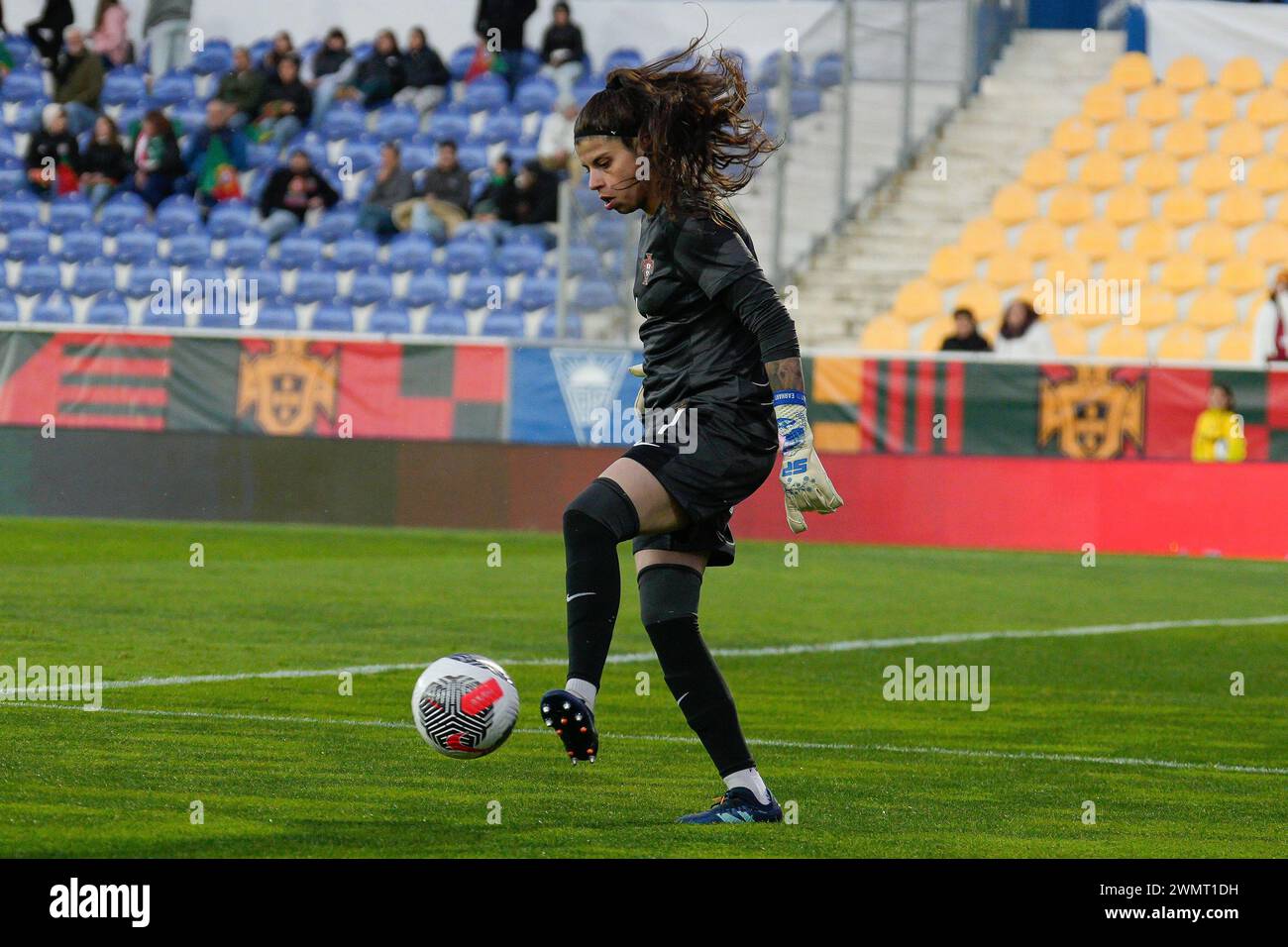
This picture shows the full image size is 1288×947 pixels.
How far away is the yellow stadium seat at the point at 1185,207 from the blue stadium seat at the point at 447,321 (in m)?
8.26

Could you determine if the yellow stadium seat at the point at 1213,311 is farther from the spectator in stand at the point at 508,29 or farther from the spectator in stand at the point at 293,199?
the spectator in stand at the point at 293,199

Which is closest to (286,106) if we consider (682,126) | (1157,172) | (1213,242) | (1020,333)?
(1020,333)

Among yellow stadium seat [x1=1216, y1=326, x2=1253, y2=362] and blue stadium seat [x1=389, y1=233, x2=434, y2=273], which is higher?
blue stadium seat [x1=389, y1=233, x2=434, y2=273]

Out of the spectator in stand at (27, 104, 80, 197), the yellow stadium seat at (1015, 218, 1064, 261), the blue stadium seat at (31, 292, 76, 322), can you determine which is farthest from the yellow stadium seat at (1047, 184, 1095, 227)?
the spectator in stand at (27, 104, 80, 197)

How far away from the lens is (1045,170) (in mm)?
25672

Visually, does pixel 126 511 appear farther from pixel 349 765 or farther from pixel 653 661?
pixel 349 765

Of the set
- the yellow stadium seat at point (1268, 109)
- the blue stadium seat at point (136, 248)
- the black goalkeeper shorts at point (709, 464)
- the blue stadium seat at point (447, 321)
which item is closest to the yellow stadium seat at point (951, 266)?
→ the yellow stadium seat at point (1268, 109)

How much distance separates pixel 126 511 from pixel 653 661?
1000 cm

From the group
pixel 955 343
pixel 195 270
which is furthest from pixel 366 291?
pixel 955 343

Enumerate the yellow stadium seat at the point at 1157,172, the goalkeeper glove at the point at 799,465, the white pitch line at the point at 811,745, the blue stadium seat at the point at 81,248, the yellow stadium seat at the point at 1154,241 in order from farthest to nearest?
the blue stadium seat at the point at 81,248, the yellow stadium seat at the point at 1157,172, the yellow stadium seat at the point at 1154,241, the white pitch line at the point at 811,745, the goalkeeper glove at the point at 799,465

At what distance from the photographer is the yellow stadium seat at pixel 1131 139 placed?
25.5 meters

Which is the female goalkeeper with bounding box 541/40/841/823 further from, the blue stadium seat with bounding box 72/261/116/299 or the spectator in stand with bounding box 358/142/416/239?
the blue stadium seat with bounding box 72/261/116/299

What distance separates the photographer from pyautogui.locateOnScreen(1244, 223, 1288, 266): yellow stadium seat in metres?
23.5

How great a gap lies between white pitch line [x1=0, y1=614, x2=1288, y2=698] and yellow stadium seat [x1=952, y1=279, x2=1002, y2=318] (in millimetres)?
10100
